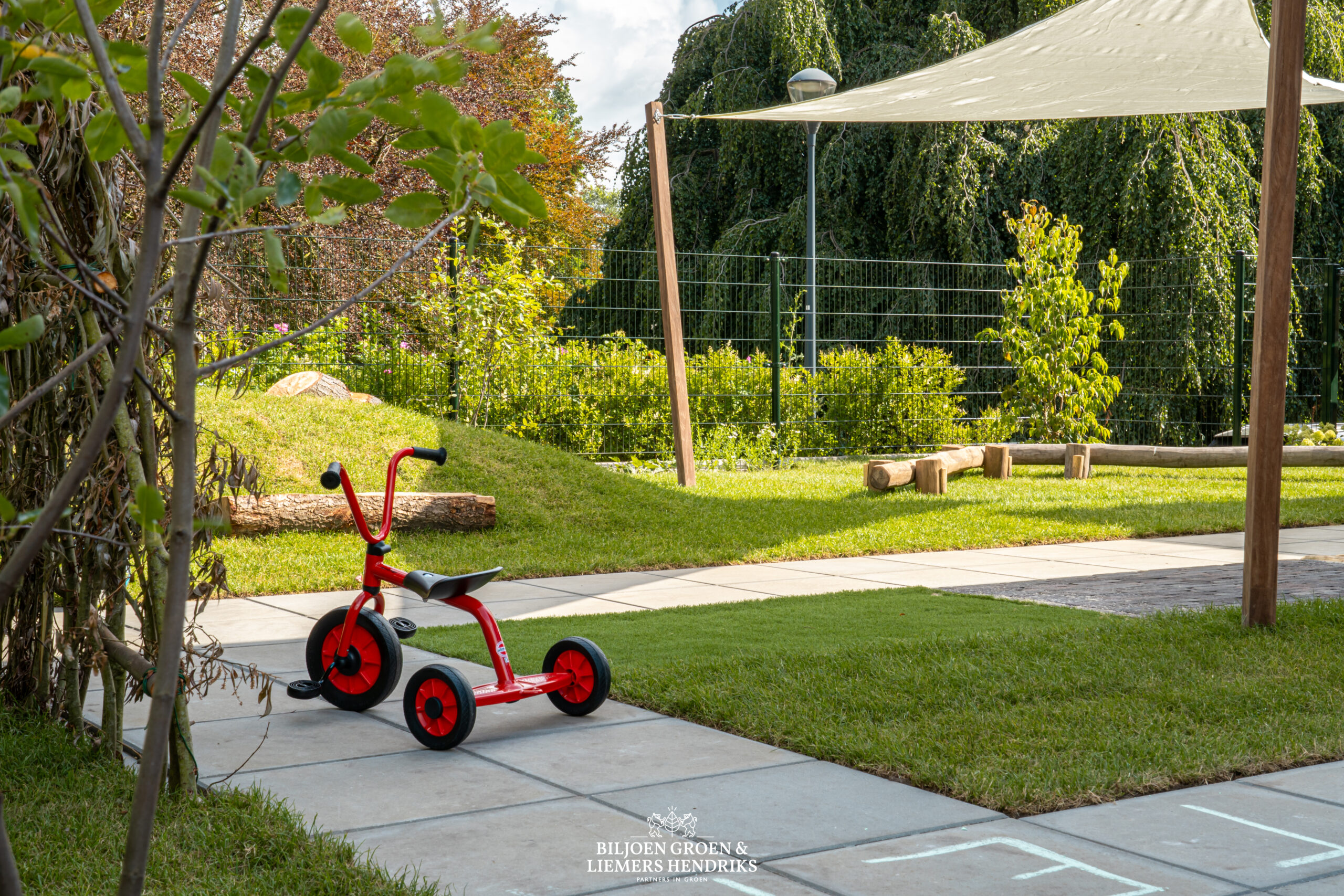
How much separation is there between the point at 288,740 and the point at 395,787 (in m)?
0.60

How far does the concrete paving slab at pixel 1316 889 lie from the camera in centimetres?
236

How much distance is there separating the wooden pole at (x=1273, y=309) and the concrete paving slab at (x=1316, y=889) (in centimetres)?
255

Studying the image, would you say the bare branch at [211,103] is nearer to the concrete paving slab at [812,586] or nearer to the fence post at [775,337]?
the concrete paving slab at [812,586]

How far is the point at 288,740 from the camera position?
354 centimetres

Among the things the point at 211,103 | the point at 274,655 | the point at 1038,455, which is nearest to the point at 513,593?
the point at 274,655

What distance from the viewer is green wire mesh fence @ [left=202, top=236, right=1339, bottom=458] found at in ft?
37.1

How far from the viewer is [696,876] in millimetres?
2492

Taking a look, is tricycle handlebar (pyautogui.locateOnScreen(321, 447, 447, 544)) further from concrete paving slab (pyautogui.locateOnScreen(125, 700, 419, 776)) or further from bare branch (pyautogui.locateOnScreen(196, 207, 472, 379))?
bare branch (pyautogui.locateOnScreen(196, 207, 472, 379))

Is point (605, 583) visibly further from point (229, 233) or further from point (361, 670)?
point (229, 233)

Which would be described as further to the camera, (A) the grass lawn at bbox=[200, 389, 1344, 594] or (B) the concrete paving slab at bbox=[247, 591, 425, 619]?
(A) the grass lawn at bbox=[200, 389, 1344, 594]

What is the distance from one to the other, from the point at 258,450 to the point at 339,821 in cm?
582

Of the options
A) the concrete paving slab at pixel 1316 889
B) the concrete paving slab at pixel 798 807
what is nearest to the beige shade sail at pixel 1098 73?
the concrete paving slab at pixel 798 807

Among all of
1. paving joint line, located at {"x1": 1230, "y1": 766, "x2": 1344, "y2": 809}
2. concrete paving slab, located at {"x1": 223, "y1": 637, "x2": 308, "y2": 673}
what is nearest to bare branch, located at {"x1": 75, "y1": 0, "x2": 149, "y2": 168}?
paving joint line, located at {"x1": 1230, "y1": 766, "x2": 1344, "y2": 809}

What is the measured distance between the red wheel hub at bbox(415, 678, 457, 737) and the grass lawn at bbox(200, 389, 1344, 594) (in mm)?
2785
